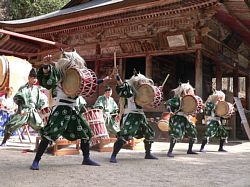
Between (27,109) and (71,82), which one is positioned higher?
(71,82)

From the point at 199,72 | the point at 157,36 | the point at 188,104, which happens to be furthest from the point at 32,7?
the point at 188,104

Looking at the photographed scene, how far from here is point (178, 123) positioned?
6.11 meters

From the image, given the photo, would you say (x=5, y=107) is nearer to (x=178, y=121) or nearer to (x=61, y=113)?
(x=178, y=121)

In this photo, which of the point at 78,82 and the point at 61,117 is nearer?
the point at 78,82

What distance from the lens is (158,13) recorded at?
10.5 meters

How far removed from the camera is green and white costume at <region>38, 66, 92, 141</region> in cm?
413

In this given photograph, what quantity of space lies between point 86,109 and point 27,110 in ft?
4.47

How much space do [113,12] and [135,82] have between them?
637 cm

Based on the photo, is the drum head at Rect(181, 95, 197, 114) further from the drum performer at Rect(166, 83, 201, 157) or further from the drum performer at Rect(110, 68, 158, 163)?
the drum performer at Rect(110, 68, 158, 163)

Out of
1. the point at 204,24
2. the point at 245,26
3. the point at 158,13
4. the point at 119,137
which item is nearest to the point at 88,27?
the point at 158,13

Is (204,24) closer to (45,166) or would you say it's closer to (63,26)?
(63,26)

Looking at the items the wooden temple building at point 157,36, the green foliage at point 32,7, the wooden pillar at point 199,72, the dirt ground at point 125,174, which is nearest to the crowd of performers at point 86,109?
the dirt ground at point 125,174

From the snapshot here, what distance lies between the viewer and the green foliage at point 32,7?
2298 centimetres

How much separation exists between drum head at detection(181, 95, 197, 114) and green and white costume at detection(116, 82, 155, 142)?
3.71 ft
